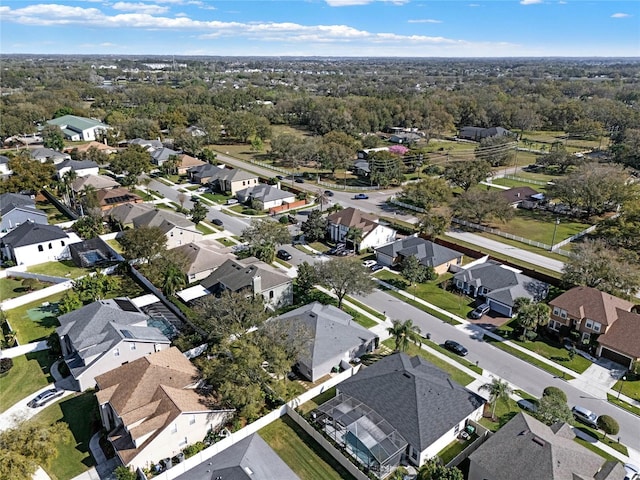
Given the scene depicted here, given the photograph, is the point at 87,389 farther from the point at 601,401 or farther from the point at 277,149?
the point at 277,149

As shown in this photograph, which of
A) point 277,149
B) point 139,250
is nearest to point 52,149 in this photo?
point 277,149

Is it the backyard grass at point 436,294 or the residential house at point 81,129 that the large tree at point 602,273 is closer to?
the backyard grass at point 436,294

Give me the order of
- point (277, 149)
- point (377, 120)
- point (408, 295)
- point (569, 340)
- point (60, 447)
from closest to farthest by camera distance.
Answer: point (60, 447), point (569, 340), point (408, 295), point (277, 149), point (377, 120)

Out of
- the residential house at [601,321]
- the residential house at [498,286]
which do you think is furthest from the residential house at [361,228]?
Answer: the residential house at [601,321]

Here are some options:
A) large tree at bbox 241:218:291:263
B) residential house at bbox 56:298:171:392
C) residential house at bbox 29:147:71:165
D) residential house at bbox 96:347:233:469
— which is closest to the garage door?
residential house at bbox 96:347:233:469

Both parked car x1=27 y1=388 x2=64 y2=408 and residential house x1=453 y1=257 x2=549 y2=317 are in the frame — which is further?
residential house x1=453 y1=257 x2=549 y2=317

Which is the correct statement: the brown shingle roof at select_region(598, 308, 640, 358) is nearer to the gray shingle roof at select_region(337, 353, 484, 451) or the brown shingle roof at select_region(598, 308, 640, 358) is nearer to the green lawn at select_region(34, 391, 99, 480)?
the gray shingle roof at select_region(337, 353, 484, 451)

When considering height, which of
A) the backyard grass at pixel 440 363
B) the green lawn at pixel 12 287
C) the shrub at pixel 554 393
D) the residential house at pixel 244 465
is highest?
the shrub at pixel 554 393
